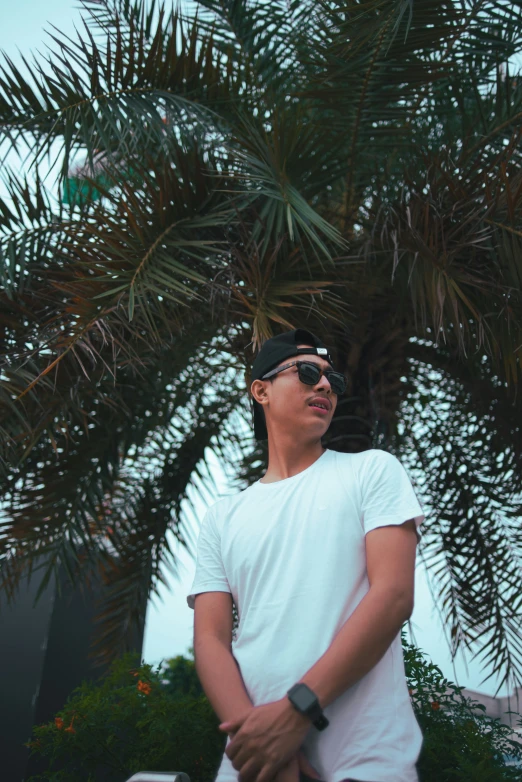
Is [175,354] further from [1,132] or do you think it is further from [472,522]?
[472,522]

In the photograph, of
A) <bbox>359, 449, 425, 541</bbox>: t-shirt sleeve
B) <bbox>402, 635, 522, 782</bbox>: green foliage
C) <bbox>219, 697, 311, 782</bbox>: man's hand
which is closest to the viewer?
<bbox>219, 697, 311, 782</bbox>: man's hand

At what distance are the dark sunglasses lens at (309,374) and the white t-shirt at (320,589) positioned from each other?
0.25m

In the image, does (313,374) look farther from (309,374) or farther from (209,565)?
(209,565)

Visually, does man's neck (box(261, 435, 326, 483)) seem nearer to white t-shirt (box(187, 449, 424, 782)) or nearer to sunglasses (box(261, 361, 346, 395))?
white t-shirt (box(187, 449, 424, 782))

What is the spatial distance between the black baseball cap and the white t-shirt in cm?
39

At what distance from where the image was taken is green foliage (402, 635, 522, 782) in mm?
2714

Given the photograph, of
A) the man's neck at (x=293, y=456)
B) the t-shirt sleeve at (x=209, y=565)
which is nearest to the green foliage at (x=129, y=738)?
the t-shirt sleeve at (x=209, y=565)

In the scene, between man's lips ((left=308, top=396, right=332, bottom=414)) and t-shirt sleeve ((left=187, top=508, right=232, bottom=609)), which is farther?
man's lips ((left=308, top=396, right=332, bottom=414))

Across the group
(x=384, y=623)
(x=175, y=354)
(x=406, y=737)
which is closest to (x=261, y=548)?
(x=384, y=623)

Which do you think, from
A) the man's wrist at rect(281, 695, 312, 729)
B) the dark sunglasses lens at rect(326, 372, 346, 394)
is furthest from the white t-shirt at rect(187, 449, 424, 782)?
the dark sunglasses lens at rect(326, 372, 346, 394)

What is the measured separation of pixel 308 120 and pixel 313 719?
3.74m

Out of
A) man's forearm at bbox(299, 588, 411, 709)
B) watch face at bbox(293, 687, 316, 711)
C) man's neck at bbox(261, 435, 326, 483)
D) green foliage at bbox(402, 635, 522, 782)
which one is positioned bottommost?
green foliage at bbox(402, 635, 522, 782)

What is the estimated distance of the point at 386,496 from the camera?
200 centimetres

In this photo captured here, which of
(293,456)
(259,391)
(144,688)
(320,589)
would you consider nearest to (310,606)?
(320,589)
